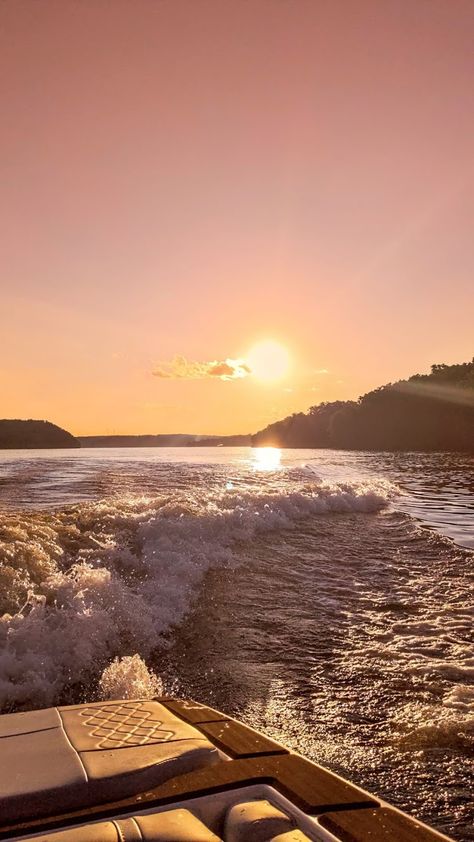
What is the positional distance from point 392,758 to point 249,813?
2.19 meters

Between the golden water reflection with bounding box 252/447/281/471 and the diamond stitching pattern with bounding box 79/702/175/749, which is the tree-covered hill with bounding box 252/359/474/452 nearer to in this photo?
the golden water reflection with bounding box 252/447/281/471

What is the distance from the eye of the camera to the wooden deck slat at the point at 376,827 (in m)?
2.11

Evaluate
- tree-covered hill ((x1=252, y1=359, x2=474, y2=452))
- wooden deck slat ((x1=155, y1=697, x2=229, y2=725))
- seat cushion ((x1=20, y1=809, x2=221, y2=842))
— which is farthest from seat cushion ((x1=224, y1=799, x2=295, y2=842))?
tree-covered hill ((x1=252, y1=359, x2=474, y2=452))

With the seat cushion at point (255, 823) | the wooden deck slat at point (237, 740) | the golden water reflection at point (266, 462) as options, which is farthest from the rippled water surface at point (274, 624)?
the golden water reflection at point (266, 462)

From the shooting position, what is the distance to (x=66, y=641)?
5801 millimetres

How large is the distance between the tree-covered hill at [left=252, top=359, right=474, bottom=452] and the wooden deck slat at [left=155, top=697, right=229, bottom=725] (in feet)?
337

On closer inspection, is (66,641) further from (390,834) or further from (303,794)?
(390,834)

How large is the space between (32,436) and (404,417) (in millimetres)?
81777

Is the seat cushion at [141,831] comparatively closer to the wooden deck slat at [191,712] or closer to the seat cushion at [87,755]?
the seat cushion at [87,755]

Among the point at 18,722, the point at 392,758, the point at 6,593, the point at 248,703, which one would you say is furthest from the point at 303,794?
the point at 6,593

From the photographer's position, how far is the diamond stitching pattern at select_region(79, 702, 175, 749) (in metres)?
2.72

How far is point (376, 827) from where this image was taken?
7.13ft

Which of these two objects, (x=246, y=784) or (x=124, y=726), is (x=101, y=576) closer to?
(x=124, y=726)

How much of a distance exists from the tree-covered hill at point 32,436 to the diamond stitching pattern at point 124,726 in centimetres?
7124
